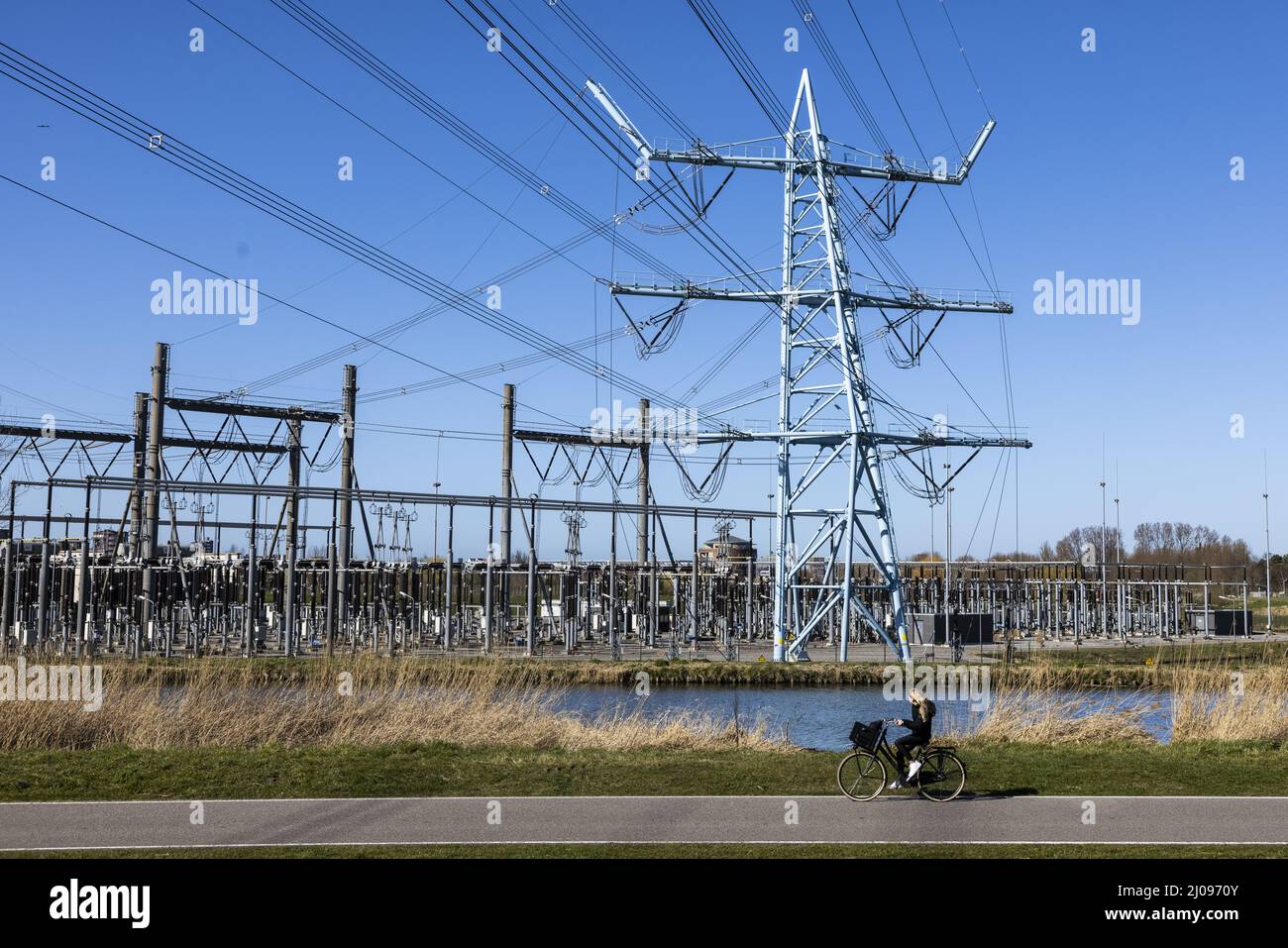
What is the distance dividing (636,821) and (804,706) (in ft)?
53.6

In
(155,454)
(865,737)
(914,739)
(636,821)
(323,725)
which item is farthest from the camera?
(155,454)

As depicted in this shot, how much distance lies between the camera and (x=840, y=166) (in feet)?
117

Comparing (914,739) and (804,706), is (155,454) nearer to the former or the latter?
(804,706)

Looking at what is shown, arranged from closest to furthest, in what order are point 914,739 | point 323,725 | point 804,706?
1. point 914,739
2. point 323,725
3. point 804,706

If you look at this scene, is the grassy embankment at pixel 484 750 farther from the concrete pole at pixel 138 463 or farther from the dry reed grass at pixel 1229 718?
the concrete pole at pixel 138 463

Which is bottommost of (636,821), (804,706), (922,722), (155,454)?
(804,706)

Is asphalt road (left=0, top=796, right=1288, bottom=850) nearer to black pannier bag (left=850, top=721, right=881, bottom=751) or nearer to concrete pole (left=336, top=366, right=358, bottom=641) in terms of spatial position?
black pannier bag (left=850, top=721, right=881, bottom=751)

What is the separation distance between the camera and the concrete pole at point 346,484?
37781 millimetres

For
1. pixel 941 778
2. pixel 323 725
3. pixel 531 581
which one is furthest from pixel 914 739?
pixel 531 581

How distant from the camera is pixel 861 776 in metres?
12.7

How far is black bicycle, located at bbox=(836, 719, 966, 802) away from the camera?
12.6 meters

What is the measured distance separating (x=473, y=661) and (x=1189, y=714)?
14770 mm
